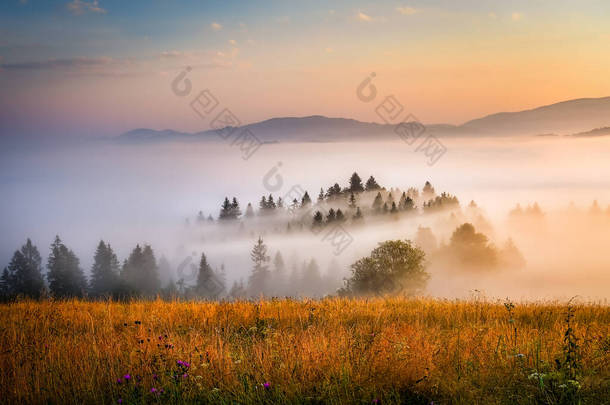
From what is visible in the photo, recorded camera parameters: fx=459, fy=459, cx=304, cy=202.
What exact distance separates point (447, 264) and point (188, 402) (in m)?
85.7

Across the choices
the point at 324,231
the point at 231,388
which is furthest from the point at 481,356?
the point at 324,231

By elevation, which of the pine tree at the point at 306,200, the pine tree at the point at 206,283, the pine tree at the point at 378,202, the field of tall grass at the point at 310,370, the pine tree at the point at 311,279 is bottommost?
the pine tree at the point at 311,279

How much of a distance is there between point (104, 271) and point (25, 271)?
1053 cm

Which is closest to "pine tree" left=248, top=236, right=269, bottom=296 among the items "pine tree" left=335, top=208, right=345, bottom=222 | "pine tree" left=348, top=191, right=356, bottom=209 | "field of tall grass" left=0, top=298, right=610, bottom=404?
"pine tree" left=335, top=208, right=345, bottom=222

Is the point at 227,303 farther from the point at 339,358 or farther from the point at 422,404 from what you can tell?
the point at 422,404

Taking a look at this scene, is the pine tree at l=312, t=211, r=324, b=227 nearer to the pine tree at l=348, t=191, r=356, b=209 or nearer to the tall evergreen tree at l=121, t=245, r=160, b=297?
the pine tree at l=348, t=191, r=356, b=209

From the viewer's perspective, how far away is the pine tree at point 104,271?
66.5 m

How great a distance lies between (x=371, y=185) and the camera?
11581 centimetres

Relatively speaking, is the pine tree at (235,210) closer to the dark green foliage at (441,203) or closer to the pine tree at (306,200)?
the pine tree at (306,200)

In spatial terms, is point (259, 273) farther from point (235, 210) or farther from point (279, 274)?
point (235, 210)

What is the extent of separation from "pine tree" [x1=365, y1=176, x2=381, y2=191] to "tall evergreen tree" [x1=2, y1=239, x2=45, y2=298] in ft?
240

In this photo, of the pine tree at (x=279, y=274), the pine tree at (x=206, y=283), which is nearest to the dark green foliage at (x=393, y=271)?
the pine tree at (x=206, y=283)

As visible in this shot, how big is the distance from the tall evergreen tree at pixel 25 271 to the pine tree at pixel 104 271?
688cm

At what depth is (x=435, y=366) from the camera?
779cm
